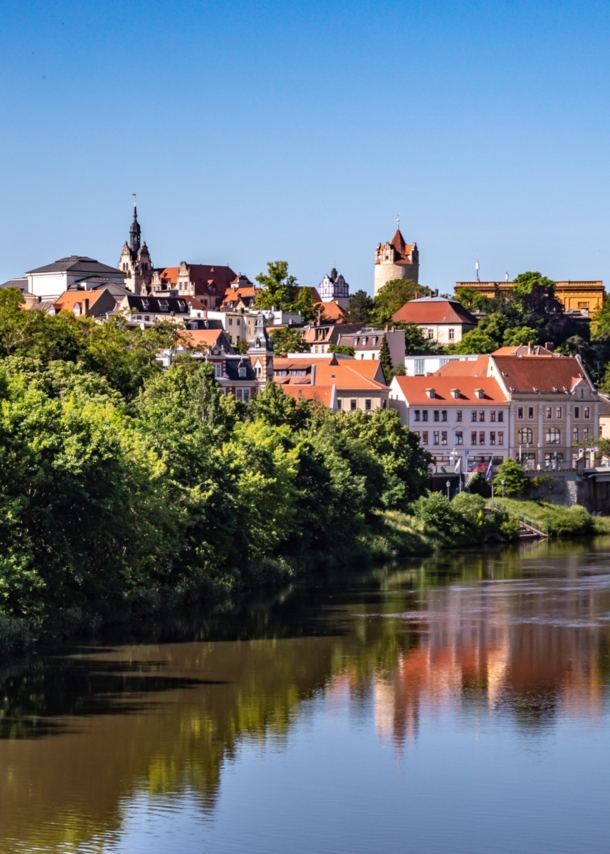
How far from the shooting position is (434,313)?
138 metres

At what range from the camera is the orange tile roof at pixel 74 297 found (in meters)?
150

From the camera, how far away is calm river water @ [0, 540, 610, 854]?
21438 millimetres

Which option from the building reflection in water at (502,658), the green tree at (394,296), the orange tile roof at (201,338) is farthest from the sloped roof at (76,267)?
the building reflection in water at (502,658)

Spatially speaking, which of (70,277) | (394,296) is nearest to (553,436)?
(394,296)

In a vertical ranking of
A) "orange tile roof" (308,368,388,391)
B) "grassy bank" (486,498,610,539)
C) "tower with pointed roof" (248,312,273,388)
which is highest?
"tower with pointed roof" (248,312,273,388)

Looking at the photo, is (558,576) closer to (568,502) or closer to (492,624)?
(492,624)

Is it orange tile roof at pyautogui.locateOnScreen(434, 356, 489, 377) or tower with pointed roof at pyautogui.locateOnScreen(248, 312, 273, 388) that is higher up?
tower with pointed roof at pyautogui.locateOnScreen(248, 312, 273, 388)

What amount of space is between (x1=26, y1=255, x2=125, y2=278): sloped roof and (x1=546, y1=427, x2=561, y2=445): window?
8477 centimetres

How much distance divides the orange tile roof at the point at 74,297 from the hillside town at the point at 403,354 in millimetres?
178

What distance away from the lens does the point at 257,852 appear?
66.7 ft

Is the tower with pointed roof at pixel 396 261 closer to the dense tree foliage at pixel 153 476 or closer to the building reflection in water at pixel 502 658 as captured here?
the dense tree foliage at pixel 153 476

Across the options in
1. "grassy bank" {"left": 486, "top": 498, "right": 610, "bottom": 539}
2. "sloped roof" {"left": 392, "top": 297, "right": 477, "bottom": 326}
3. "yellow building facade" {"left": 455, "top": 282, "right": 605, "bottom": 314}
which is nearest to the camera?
"grassy bank" {"left": 486, "top": 498, "right": 610, "bottom": 539}

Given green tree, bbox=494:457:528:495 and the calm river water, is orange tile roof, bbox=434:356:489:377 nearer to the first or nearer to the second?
green tree, bbox=494:457:528:495

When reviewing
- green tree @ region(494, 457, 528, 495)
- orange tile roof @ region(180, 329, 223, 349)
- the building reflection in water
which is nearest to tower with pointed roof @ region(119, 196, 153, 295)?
orange tile roof @ region(180, 329, 223, 349)
